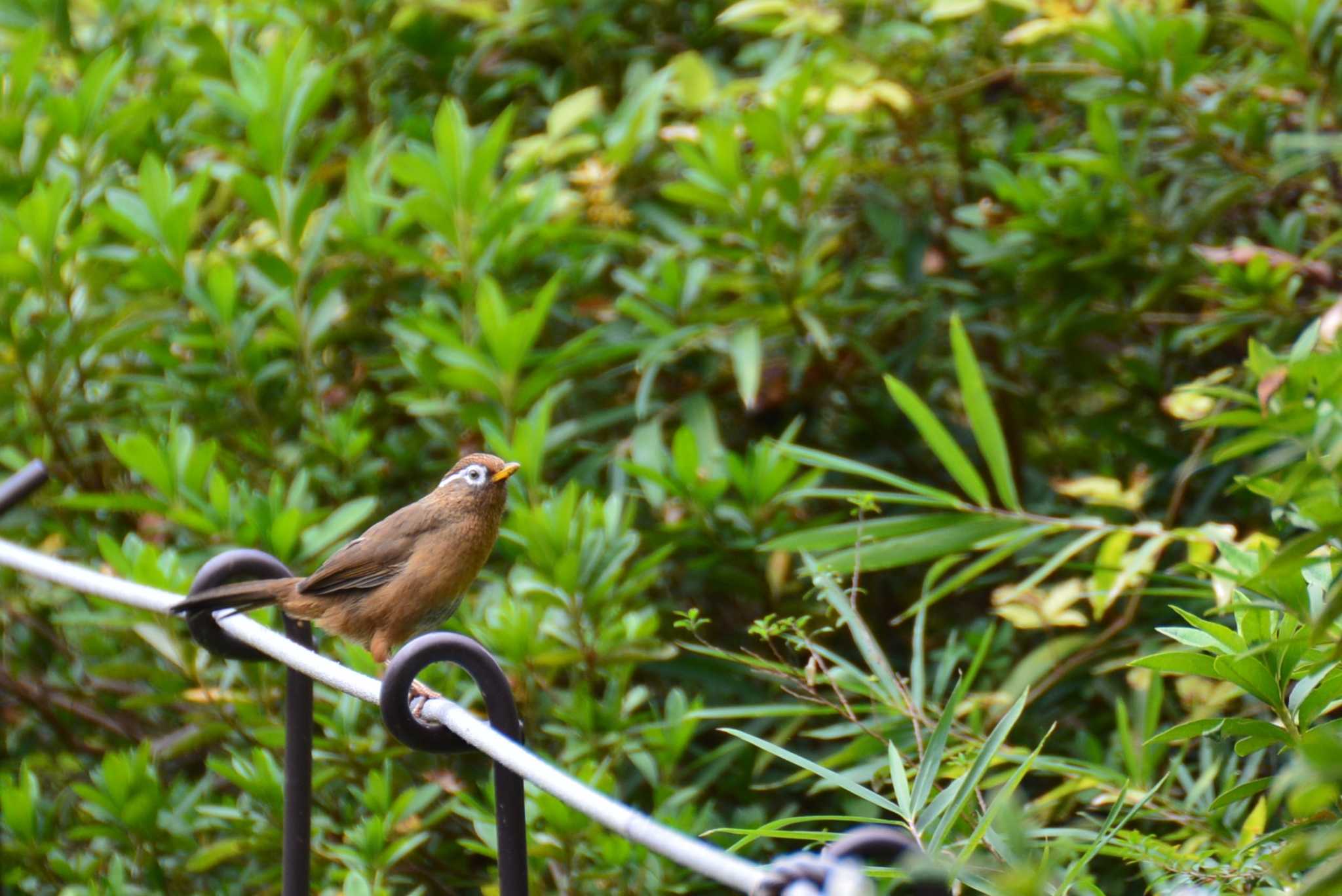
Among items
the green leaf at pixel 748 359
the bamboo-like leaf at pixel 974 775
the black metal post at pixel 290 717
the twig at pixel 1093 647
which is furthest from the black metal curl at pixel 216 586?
the twig at pixel 1093 647

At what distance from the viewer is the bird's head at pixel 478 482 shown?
7.16 feet

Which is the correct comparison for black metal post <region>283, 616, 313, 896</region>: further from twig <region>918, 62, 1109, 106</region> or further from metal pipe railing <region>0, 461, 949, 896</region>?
twig <region>918, 62, 1109, 106</region>

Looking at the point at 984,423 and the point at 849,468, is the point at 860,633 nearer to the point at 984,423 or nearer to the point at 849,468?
the point at 849,468

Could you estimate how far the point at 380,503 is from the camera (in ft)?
10.5

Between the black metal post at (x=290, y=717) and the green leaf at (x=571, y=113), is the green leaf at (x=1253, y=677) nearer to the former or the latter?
the black metal post at (x=290, y=717)

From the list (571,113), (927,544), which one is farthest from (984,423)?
(571,113)

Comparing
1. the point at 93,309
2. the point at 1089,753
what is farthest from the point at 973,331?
the point at 93,309

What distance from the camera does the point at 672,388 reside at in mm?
3334

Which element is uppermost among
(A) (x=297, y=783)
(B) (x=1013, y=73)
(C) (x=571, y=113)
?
(C) (x=571, y=113)

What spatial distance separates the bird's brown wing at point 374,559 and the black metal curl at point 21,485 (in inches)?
20.6

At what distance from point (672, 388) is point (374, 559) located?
119 centimetres

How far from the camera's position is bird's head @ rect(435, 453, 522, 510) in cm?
218

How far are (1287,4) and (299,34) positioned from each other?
7.81 ft

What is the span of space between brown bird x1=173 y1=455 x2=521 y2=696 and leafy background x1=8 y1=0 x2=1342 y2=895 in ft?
0.62
